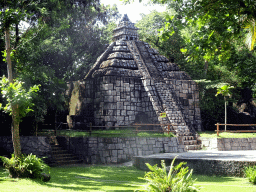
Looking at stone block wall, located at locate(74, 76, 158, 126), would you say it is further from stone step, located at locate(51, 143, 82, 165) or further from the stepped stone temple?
stone step, located at locate(51, 143, 82, 165)

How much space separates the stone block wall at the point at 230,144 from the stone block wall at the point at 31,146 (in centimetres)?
850

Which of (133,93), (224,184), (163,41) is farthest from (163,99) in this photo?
(224,184)

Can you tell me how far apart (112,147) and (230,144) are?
21.2 feet

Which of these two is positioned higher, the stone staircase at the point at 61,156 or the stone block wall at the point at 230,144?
the stone block wall at the point at 230,144

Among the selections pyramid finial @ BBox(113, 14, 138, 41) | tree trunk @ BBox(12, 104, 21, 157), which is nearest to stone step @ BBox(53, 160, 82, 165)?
tree trunk @ BBox(12, 104, 21, 157)

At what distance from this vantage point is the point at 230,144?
54.8 ft

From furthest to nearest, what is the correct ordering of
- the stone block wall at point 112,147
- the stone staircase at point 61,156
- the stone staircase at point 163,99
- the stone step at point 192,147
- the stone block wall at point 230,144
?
the stone staircase at point 163,99
the stone step at point 192,147
the stone block wall at point 230,144
the stone block wall at point 112,147
the stone staircase at point 61,156

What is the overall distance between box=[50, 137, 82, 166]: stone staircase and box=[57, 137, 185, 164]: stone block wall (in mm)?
219

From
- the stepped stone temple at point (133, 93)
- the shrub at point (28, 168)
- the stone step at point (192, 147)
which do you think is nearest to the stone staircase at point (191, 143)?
the stone step at point (192, 147)

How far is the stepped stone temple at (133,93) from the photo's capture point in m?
19.4

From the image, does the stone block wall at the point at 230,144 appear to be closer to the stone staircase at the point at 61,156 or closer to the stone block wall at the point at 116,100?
the stone block wall at the point at 116,100

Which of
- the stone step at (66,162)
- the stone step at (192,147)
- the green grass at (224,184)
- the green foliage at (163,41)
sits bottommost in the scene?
the stone step at (66,162)

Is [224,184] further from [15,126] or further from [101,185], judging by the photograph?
[15,126]

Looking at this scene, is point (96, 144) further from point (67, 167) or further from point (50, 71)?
point (50, 71)
